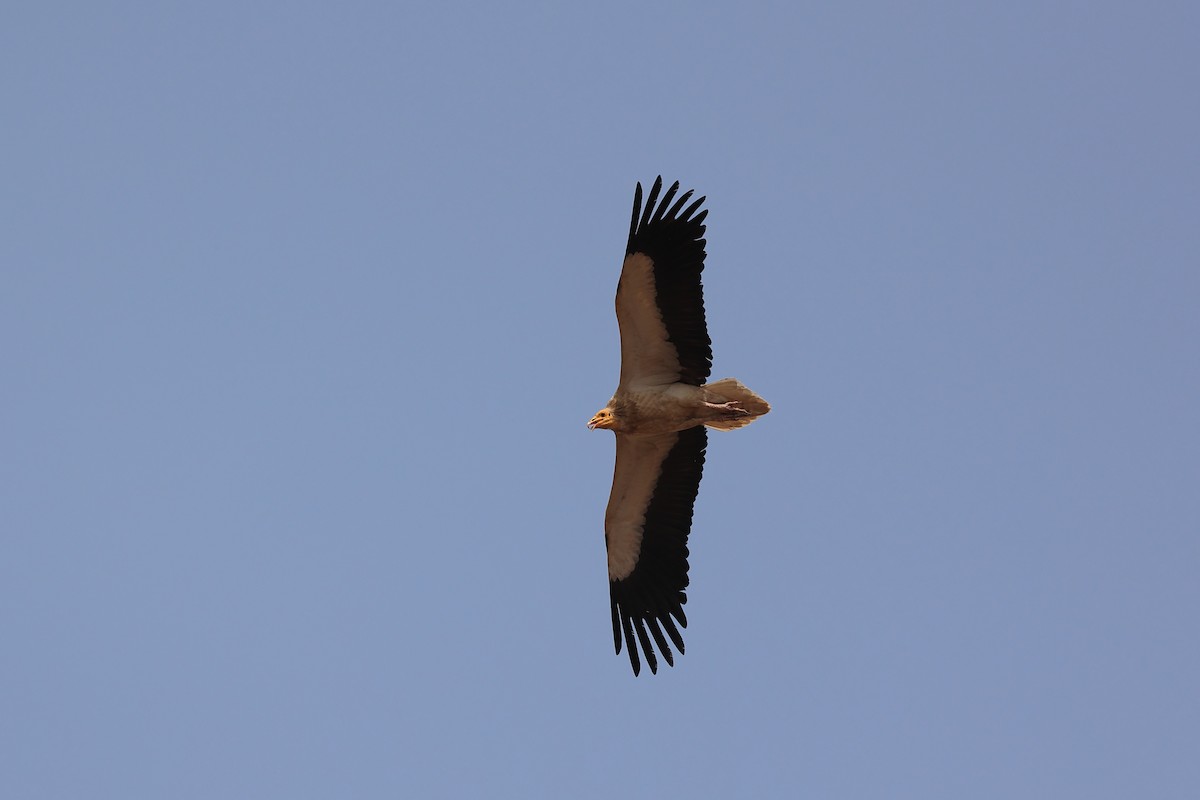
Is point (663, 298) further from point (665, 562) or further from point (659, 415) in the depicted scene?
point (665, 562)

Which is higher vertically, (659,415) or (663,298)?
(663,298)

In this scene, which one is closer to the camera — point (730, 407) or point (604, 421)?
point (730, 407)

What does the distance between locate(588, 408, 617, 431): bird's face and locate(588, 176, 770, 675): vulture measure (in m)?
0.01

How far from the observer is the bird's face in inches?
640

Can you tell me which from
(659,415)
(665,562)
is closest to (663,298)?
(659,415)

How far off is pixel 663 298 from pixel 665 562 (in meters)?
3.61

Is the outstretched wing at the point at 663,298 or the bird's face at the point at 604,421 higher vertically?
the outstretched wing at the point at 663,298

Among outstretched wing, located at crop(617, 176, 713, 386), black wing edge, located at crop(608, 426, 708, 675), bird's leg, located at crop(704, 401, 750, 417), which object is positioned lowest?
black wing edge, located at crop(608, 426, 708, 675)

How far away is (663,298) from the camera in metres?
15.7

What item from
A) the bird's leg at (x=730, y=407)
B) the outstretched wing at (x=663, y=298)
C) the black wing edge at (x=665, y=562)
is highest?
the outstretched wing at (x=663, y=298)

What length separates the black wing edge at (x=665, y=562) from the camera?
16906 mm

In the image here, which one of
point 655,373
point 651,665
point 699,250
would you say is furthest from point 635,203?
point 651,665

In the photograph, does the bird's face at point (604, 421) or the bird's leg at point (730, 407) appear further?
the bird's face at point (604, 421)

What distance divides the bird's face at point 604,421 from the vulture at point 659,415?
1 centimetres
